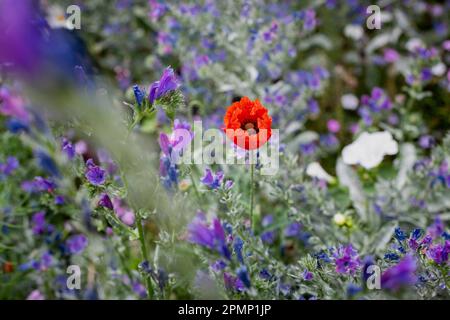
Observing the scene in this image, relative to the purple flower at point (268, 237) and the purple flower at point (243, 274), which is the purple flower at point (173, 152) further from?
the purple flower at point (268, 237)

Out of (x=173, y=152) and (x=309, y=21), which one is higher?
(x=309, y=21)

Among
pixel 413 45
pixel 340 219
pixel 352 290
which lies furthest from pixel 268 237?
pixel 413 45

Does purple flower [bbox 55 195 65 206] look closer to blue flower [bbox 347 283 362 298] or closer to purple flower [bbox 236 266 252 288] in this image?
purple flower [bbox 236 266 252 288]

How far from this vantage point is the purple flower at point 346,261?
823 mm

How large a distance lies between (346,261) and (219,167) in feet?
2.08

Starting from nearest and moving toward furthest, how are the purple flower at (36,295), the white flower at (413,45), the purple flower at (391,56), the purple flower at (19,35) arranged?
the purple flower at (19,35)
the purple flower at (36,295)
the white flower at (413,45)
the purple flower at (391,56)

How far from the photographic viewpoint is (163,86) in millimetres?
917

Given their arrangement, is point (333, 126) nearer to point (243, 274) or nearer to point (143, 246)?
point (143, 246)

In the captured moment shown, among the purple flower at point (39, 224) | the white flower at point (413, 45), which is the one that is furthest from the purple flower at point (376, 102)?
the purple flower at point (39, 224)

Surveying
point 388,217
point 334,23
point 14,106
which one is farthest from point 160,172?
point 334,23

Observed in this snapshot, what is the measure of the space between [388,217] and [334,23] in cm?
135

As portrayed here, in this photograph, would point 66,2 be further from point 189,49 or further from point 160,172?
point 160,172

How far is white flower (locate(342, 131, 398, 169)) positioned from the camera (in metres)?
1.52

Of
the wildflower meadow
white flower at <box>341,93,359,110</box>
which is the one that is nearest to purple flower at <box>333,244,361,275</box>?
the wildflower meadow
